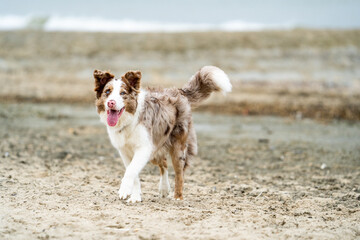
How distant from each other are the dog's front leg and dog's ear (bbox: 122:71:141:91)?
0.87 meters

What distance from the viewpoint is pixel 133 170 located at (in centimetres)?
644

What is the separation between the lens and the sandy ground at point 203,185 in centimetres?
562

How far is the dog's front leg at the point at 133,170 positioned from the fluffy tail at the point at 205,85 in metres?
1.57

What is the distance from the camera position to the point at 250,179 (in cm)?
891

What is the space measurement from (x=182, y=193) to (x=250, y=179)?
2.02 meters

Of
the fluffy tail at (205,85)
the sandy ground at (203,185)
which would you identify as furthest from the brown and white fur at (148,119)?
the sandy ground at (203,185)

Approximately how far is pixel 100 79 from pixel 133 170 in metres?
1.34

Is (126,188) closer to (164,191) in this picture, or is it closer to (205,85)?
(164,191)

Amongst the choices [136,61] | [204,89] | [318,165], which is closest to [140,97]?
[204,89]

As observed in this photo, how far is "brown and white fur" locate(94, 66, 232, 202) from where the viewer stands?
6.53m

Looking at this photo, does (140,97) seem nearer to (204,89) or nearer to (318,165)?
(204,89)

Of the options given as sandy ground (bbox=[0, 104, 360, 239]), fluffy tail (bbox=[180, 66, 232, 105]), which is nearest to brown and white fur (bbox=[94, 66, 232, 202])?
fluffy tail (bbox=[180, 66, 232, 105])

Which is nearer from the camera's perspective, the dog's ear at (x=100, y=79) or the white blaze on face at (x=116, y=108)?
the white blaze on face at (x=116, y=108)

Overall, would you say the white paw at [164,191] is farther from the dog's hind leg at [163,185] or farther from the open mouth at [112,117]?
the open mouth at [112,117]
